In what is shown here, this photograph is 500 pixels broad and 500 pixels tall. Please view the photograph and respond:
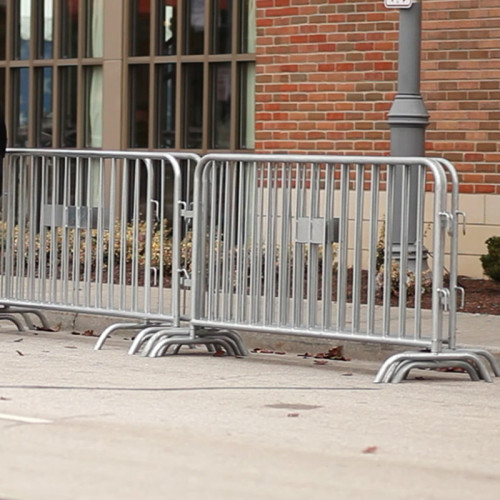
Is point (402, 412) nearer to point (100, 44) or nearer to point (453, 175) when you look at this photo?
point (453, 175)

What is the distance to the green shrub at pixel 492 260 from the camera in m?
15.5

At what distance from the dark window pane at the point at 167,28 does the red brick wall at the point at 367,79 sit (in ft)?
3.96

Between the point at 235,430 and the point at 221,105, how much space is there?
1052cm

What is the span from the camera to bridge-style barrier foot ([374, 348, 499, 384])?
10.8 m

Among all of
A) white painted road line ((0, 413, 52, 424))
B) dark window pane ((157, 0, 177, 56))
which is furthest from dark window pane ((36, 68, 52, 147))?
white painted road line ((0, 413, 52, 424))

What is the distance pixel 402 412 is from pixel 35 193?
4996mm

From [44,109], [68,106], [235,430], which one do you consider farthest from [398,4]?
[44,109]

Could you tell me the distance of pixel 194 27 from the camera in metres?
18.8

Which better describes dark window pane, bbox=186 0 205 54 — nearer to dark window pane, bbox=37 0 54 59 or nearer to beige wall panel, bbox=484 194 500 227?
dark window pane, bbox=37 0 54 59

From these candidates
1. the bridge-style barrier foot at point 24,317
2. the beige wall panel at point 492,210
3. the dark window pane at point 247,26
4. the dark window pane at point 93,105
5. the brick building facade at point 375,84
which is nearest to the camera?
the bridge-style barrier foot at point 24,317

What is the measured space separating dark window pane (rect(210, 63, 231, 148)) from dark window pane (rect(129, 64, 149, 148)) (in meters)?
0.95

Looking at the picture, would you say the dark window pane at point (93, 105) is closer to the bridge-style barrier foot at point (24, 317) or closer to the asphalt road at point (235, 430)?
the bridge-style barrier foot at point (24, 317)

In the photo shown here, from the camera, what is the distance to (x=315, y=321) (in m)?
11.6

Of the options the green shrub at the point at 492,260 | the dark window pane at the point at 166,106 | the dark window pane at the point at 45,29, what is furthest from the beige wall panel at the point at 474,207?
the dark window pane at the point at 45,29
